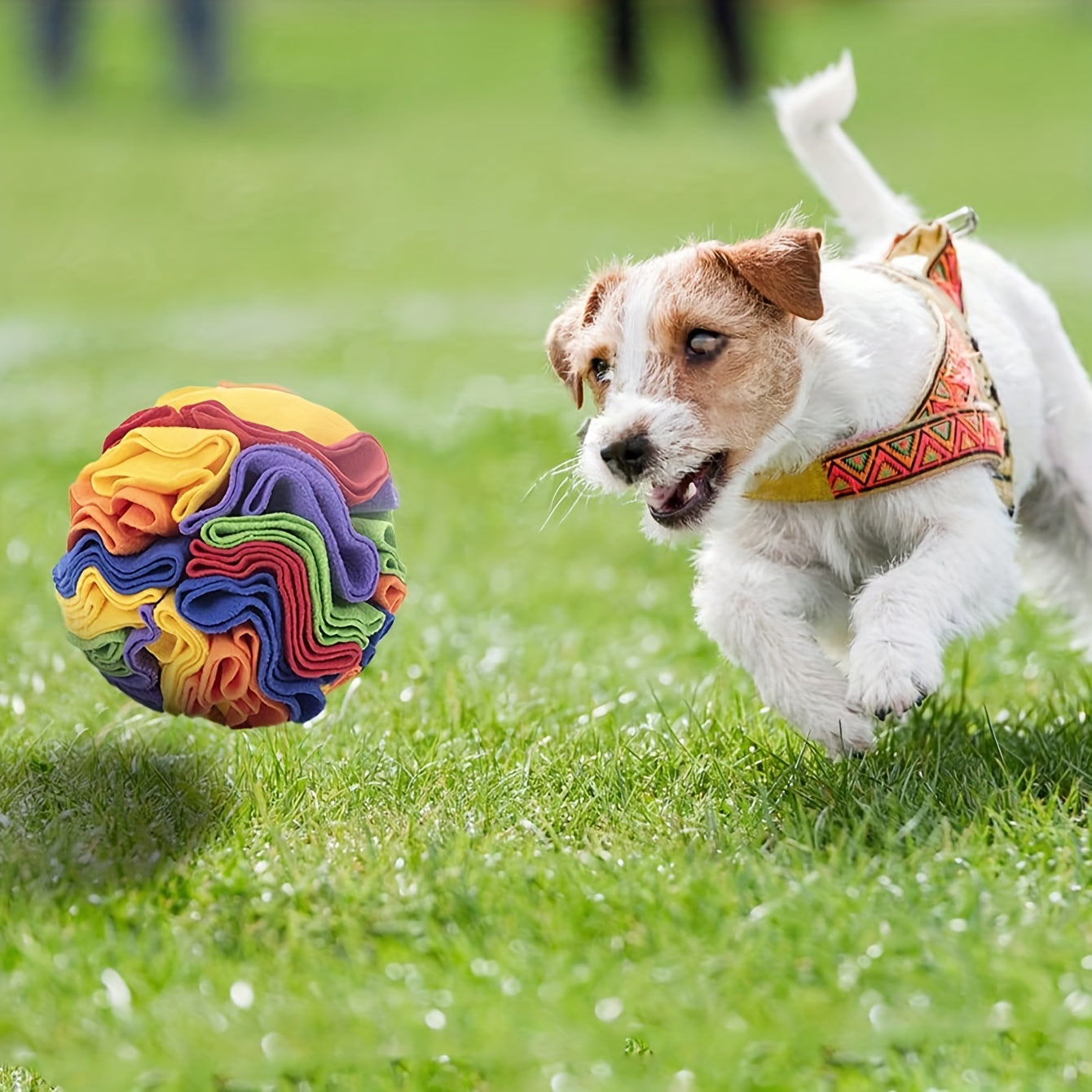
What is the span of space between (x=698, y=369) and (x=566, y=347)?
50 centimetres

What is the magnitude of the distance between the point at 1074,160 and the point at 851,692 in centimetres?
2257

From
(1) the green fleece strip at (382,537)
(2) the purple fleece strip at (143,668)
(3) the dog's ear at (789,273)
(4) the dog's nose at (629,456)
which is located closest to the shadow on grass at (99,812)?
(2) the purple fleece strip at (143,668)

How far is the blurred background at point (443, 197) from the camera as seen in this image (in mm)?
6934

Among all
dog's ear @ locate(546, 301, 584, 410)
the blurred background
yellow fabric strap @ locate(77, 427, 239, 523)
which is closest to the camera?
yellow fabric strap @ locate(77, 427, 239, 523)

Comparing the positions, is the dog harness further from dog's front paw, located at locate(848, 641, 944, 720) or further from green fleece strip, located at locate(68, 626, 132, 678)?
green fleece strip, located at locate(68, 626, 132, 678)

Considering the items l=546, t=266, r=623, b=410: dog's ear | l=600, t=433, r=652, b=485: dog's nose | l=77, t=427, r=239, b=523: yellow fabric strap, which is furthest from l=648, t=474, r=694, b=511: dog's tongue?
l=77, t=427, r=239, b=523: yellow fabric strap

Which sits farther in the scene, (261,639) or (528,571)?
(528,571)

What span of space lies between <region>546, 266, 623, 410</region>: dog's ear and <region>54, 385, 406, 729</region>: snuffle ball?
0.64m

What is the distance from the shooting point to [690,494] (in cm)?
341

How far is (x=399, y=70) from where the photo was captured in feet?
109

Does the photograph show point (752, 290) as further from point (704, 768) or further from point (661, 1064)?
point (661, 1064)

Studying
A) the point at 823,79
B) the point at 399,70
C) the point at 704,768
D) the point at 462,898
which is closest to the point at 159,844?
the point at 462,898

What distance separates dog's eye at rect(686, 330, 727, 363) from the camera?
3396 mm

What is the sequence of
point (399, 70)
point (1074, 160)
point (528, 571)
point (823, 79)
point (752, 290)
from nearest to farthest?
point (752, 290), point (823, 79), point (528, 571), point (1074, 160), point (399, 70)
